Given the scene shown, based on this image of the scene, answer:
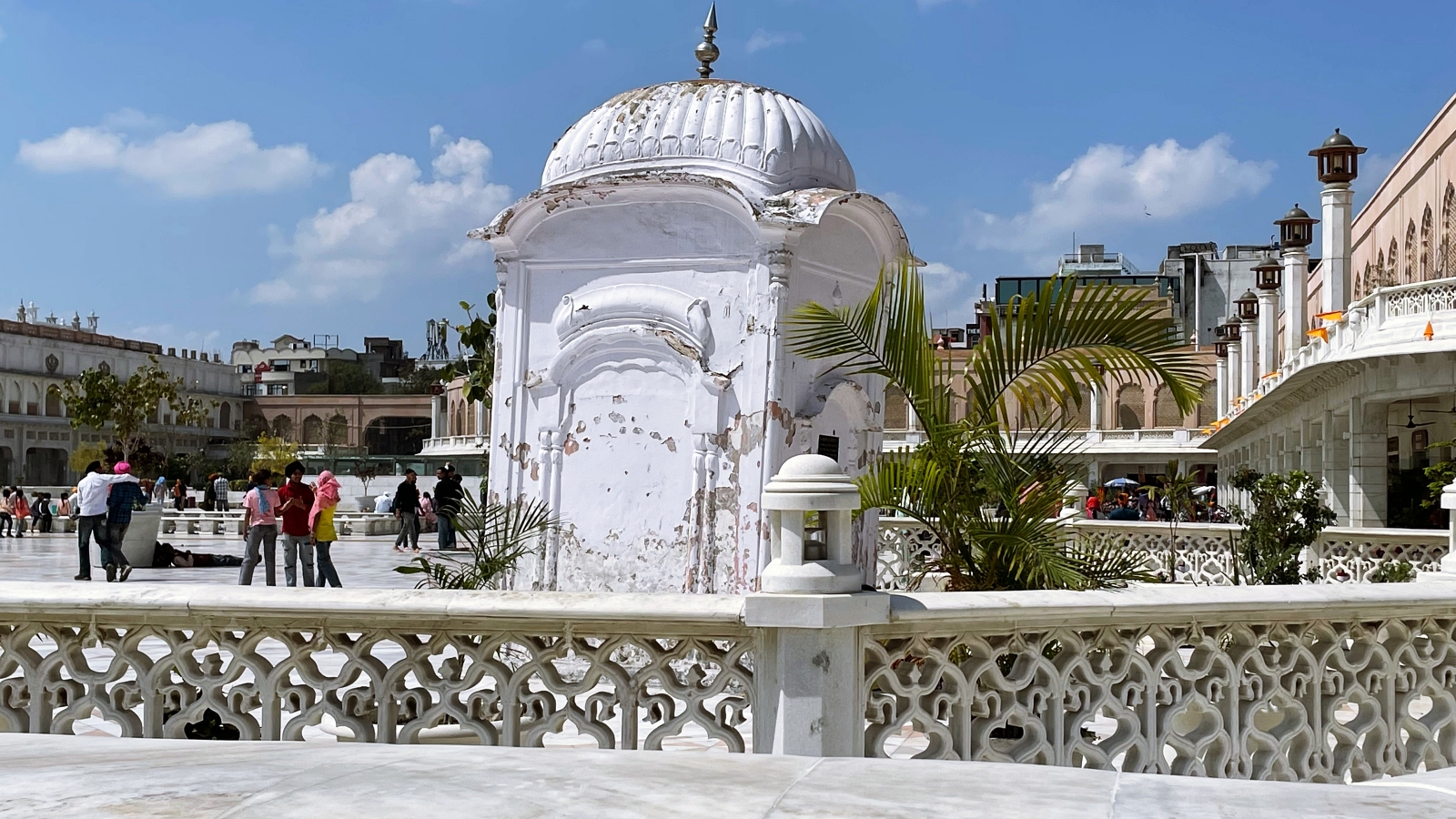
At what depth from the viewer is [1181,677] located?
4562mm

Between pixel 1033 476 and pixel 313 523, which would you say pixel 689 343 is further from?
pixel 313 523

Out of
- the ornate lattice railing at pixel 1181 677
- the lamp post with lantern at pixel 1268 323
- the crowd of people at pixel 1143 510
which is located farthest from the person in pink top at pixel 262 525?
the lamp post with lantern at pixel 1268 323

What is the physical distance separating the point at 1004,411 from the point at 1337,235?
24232mm

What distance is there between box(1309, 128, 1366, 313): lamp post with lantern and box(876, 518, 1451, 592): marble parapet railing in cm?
1318

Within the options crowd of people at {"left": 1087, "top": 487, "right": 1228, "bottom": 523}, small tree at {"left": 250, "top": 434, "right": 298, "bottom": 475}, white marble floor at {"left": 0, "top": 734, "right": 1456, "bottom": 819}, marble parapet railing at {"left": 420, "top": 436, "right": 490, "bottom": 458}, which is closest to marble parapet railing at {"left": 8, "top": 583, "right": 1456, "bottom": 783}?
white marble floor at {"left": 0, "top": 734, "right": 1456, "bottom": 819}

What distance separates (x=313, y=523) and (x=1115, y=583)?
9.45m

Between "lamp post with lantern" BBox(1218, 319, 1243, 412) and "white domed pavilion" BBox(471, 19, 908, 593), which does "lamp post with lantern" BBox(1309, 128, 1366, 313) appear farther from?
"white domed pavilion" BBox(471, 19, 908, 593)

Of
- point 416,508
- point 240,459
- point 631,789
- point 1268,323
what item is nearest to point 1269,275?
point 1268,323

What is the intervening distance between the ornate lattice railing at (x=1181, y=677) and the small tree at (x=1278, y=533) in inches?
310

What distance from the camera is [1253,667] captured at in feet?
15.4

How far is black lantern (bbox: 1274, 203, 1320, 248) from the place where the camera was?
98.9ft

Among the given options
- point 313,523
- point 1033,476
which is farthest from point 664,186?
point 313,523

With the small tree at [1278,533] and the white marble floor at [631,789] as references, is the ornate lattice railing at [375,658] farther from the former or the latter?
the small tree at [1278,533]

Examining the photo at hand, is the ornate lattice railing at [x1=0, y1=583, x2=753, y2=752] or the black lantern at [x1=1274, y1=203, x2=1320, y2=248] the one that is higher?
the black lantern at [x1=1274, y1=203, x2=1320, y2=248]
